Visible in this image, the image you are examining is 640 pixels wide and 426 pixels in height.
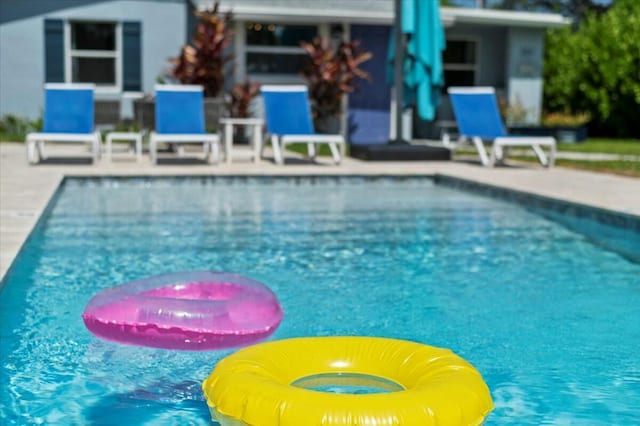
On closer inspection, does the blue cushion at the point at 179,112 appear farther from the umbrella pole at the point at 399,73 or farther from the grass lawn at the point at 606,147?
the grass lawn at the point at 606,147

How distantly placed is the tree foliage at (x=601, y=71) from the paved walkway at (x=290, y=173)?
27.6 feet

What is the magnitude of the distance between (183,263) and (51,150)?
8509mm

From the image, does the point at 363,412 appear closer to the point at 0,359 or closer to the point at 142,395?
the point at 142,395

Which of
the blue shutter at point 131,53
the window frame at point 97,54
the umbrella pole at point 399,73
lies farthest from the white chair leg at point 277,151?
the window frame at point 97,54

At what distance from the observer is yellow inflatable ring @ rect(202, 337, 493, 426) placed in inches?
112

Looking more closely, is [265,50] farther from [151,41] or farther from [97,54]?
[97,54]

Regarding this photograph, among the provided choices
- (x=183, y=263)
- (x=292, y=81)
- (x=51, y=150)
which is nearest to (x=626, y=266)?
(x=183, y=263)

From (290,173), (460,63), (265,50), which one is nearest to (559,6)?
(460,63)

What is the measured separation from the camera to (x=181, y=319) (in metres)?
4.49

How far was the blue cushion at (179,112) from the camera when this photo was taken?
39.0 feet

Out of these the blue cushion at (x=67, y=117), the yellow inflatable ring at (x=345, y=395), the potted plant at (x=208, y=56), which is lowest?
the yellow inflatable ring at (x=345, y=395)

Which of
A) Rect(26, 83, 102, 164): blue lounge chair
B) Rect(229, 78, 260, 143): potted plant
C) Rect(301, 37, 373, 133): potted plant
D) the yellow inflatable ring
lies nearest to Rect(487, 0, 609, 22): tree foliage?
Rect(301, 37, 373, 133): potted plant

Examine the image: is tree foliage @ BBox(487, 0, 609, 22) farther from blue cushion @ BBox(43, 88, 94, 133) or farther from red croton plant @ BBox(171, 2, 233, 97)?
blue cushion @ BBox(43, 88, 94, 133)

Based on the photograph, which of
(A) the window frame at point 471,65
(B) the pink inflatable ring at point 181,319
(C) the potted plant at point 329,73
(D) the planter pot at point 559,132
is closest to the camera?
(B) the pink inflatable ring at point 181,319
